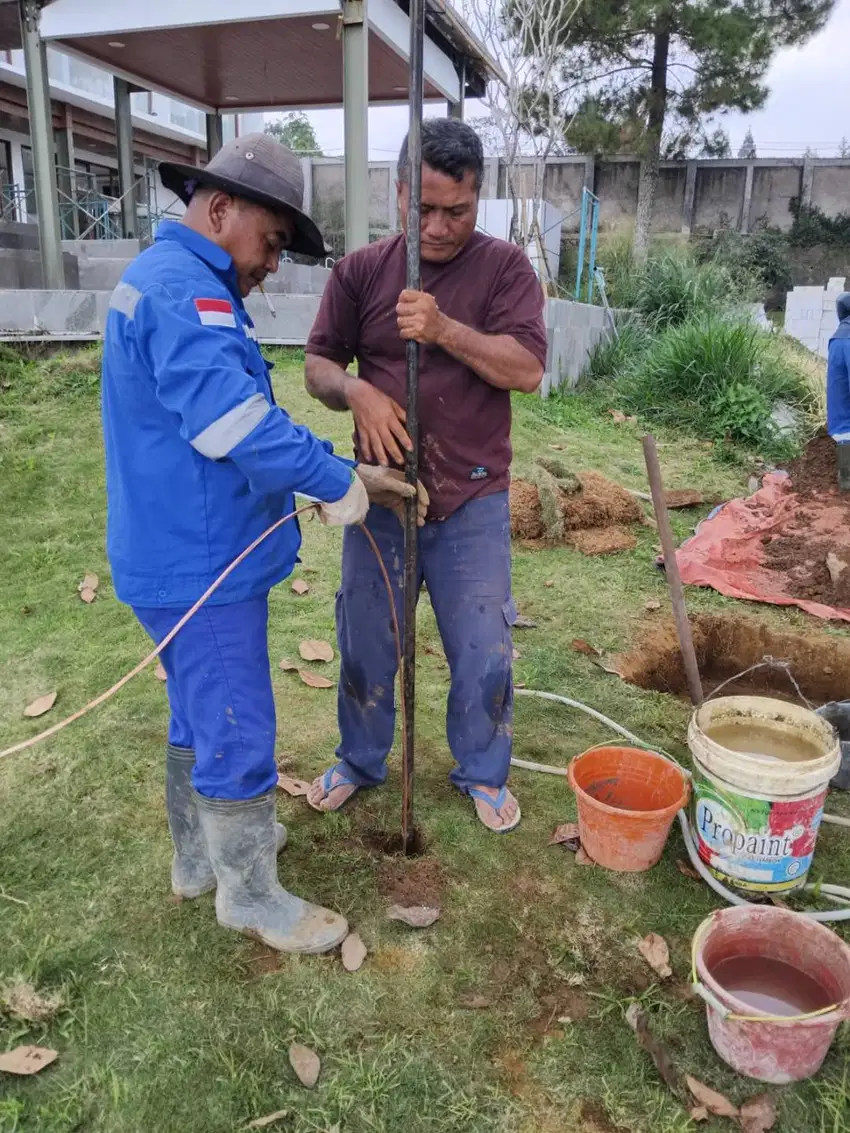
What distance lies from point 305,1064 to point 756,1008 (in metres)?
1.11

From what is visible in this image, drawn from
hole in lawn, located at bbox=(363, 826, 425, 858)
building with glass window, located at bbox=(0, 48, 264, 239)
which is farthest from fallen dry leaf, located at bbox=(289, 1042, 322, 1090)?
building with glass window, located at bbox=(0, 48, 264, 239)

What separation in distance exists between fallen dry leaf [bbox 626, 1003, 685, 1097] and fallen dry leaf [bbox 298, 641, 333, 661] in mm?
2260

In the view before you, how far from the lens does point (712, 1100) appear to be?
2.00 meters

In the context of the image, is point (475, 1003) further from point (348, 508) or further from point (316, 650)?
point (316, 650)

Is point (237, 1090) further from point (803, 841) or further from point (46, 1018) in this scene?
point (803, 841)

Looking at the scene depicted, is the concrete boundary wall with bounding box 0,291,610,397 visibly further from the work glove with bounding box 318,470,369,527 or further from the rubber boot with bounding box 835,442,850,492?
the work glove with bounding box 318,470,369,527

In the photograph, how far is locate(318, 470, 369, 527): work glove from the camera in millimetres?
2209

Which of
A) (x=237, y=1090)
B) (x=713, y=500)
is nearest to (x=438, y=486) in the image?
(x=237, y=1090)

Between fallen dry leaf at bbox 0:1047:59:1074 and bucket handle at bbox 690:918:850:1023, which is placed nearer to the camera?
bucket handle at bbox 690:918:850:1023

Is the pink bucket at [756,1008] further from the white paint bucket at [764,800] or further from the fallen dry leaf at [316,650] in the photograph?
the fallen dry leaf at [316,650]

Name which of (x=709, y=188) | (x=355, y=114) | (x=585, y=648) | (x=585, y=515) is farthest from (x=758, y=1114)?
(x=709, y=188)

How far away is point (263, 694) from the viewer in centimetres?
228

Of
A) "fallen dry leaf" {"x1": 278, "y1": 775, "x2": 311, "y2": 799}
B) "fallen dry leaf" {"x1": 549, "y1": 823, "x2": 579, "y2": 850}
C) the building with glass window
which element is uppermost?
the building with glass window

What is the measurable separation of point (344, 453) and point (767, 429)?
17.2 feet
